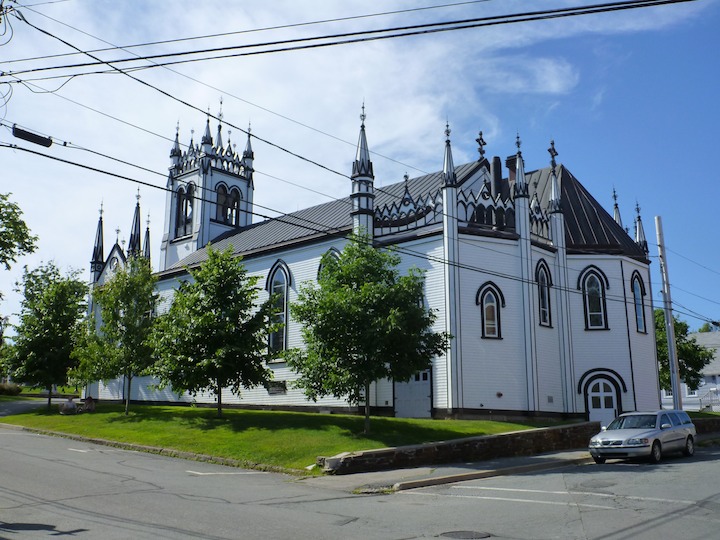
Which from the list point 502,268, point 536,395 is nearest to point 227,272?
point 502,268

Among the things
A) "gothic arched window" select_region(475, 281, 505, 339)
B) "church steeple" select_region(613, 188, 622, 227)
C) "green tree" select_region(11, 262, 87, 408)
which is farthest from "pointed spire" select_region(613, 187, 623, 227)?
"green tree" select_region(11, 262, 87, 408)

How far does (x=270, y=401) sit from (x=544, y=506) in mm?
23334

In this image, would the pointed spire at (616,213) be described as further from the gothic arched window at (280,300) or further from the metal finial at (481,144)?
the gothic arched window at (280,300)

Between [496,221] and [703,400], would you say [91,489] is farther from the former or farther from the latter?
[703,400]

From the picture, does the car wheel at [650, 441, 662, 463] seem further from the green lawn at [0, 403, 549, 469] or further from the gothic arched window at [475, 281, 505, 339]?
the gothic arched window at [475, 281, 505, 339]

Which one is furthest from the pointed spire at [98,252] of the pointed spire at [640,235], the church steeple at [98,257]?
the pointed spire at [640,235]

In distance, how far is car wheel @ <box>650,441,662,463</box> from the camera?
18562 millimetres

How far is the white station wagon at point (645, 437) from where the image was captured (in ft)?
60.6

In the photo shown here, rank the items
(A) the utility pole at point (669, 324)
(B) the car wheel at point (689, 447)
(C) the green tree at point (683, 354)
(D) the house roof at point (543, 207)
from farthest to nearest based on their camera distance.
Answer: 1. (C) the green tree at point (683, 354)
2. (D) the house roof at point (543, 207)
3. (A) the utility pole at point (669, 324)
4. (B) the car wheel at point (689, 447)

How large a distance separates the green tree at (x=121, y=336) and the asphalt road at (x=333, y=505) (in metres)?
13.4

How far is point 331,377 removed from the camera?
21.2 metres

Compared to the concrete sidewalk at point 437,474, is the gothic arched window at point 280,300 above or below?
above

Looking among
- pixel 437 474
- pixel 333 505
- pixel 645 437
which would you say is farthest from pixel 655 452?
pixel 333 505

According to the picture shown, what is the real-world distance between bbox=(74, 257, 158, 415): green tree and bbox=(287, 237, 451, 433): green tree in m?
11.8
